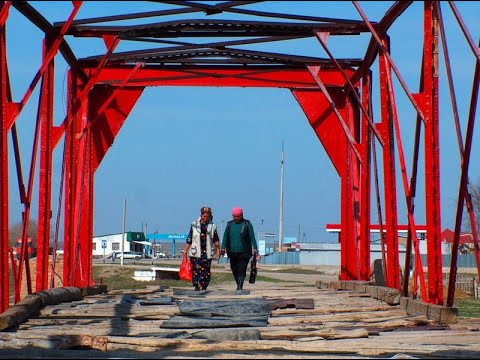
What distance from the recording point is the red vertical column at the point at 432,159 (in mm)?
13484

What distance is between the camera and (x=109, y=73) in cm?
2059

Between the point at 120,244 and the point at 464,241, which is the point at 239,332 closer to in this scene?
the point at 464,241

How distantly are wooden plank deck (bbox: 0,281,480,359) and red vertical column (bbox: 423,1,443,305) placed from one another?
2.22 ft

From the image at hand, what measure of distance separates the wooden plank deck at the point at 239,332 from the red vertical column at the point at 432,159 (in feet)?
2.22

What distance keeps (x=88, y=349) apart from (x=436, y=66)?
6110 mm

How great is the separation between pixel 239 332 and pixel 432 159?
3.87m

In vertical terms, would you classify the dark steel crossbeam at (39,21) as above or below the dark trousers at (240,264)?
above

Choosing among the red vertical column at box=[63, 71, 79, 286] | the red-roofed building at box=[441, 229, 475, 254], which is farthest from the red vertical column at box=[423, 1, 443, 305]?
the red-roofed building at box=[441, 229, 475, 254]

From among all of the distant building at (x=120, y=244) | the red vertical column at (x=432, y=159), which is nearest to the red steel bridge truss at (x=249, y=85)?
the red vertical column at (x=432, y=159)

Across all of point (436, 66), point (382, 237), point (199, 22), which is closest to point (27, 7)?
point (199, 22)

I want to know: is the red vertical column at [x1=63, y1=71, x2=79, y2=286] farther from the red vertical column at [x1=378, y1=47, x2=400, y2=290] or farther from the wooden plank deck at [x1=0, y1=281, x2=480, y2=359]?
the red vertical column at [x1=378, y1=47, x2=400, y2=290]

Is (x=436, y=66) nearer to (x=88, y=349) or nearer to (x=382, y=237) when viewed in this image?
(x=382, y=237)

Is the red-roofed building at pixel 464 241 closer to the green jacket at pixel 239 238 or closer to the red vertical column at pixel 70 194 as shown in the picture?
the green jacket at pixel 239 238

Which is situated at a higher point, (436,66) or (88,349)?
(436,66)
